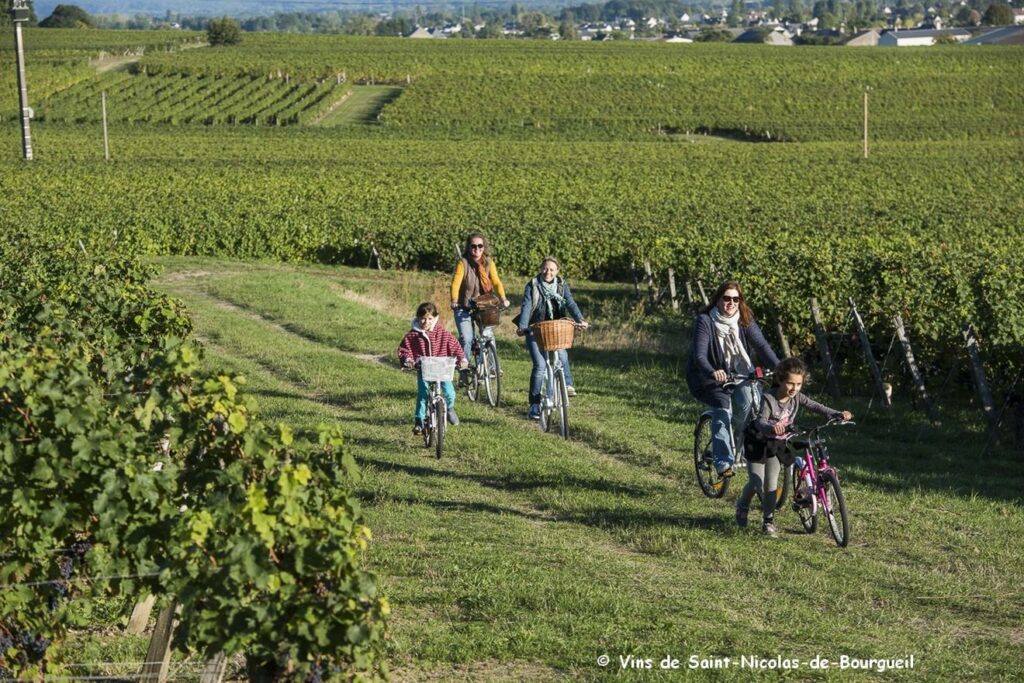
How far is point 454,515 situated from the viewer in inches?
476

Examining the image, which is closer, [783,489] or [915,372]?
[783,489]

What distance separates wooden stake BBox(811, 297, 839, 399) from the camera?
1962 cm

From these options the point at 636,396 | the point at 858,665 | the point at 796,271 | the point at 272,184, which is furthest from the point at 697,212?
the point at 858,665

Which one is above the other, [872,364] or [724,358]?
[724,358]

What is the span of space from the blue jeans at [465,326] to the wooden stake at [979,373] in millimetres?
5416

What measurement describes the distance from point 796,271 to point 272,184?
120 feet

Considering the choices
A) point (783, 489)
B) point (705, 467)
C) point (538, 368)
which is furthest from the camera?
point (538, 368)

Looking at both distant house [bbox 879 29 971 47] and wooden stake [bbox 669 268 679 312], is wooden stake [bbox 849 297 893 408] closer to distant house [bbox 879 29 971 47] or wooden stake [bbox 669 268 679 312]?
wooden stake [bbox 669 268 679 312]

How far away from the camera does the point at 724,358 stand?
38.8 ft

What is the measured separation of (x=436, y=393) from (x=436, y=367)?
32cm

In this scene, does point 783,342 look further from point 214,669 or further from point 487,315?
point 214,669

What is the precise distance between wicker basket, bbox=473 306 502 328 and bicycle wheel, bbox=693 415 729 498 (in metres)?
3.92

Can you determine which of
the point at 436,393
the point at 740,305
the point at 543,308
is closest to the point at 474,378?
the point at 543,308

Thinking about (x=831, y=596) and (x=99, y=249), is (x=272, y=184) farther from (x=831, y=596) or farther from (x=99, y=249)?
(x=831, y=596)
